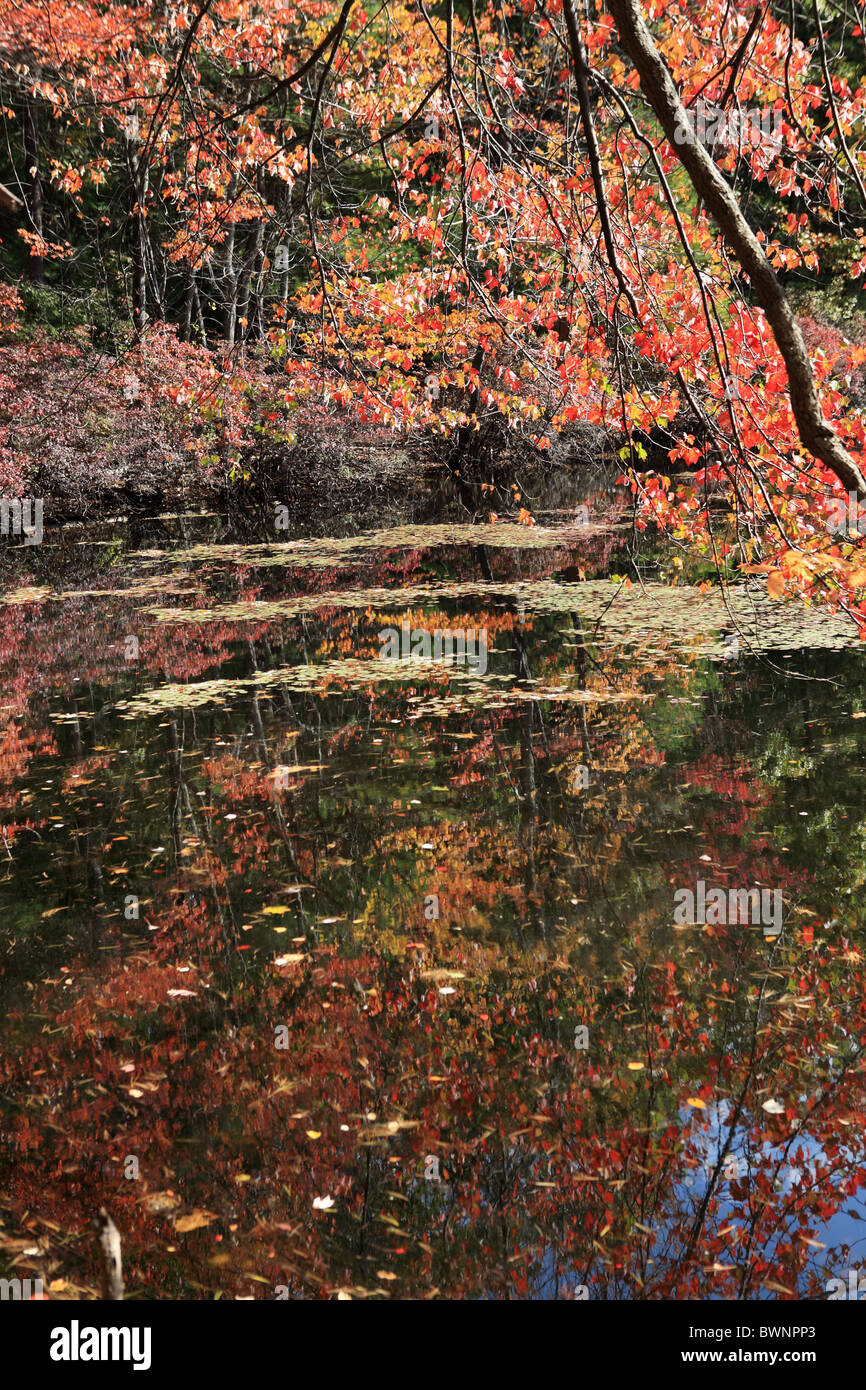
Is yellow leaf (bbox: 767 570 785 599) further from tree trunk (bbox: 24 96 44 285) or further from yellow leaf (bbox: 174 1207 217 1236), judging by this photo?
tree trunk (bbox: 24 96 44 285)

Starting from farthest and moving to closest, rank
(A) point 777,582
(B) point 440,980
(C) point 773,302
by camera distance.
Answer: (B) point 440,980 < (A) point 777,582 < (C) point 773,302

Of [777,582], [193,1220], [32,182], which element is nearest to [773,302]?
[777,582]

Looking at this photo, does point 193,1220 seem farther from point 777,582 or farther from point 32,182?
point 32,182

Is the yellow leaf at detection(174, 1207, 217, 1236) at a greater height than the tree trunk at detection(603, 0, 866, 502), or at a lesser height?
lesser

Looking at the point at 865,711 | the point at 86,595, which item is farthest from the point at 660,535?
the point at 865,711

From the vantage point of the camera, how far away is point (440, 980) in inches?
194

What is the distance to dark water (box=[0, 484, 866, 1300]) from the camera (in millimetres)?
3463

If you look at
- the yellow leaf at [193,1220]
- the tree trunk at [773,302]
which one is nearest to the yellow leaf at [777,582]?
the tree trunk at [773,302]

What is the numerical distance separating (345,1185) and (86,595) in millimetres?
12772

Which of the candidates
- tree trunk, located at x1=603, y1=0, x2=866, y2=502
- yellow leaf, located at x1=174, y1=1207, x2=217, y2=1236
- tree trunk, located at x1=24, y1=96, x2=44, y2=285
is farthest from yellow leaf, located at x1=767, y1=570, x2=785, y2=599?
tree trunk, located at x1=24, y1=96, x2=44, y2=285

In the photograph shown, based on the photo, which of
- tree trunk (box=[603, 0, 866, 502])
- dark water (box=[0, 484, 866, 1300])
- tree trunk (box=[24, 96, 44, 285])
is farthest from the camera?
→ tree trunk (box=[24, 96, 44, 285])

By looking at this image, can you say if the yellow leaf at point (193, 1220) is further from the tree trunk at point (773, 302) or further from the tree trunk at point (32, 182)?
the tree trunk at point (32, 182)

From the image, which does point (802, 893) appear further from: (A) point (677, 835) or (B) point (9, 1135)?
(B) point (9, 1135)

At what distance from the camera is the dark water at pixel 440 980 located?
11.4ft
